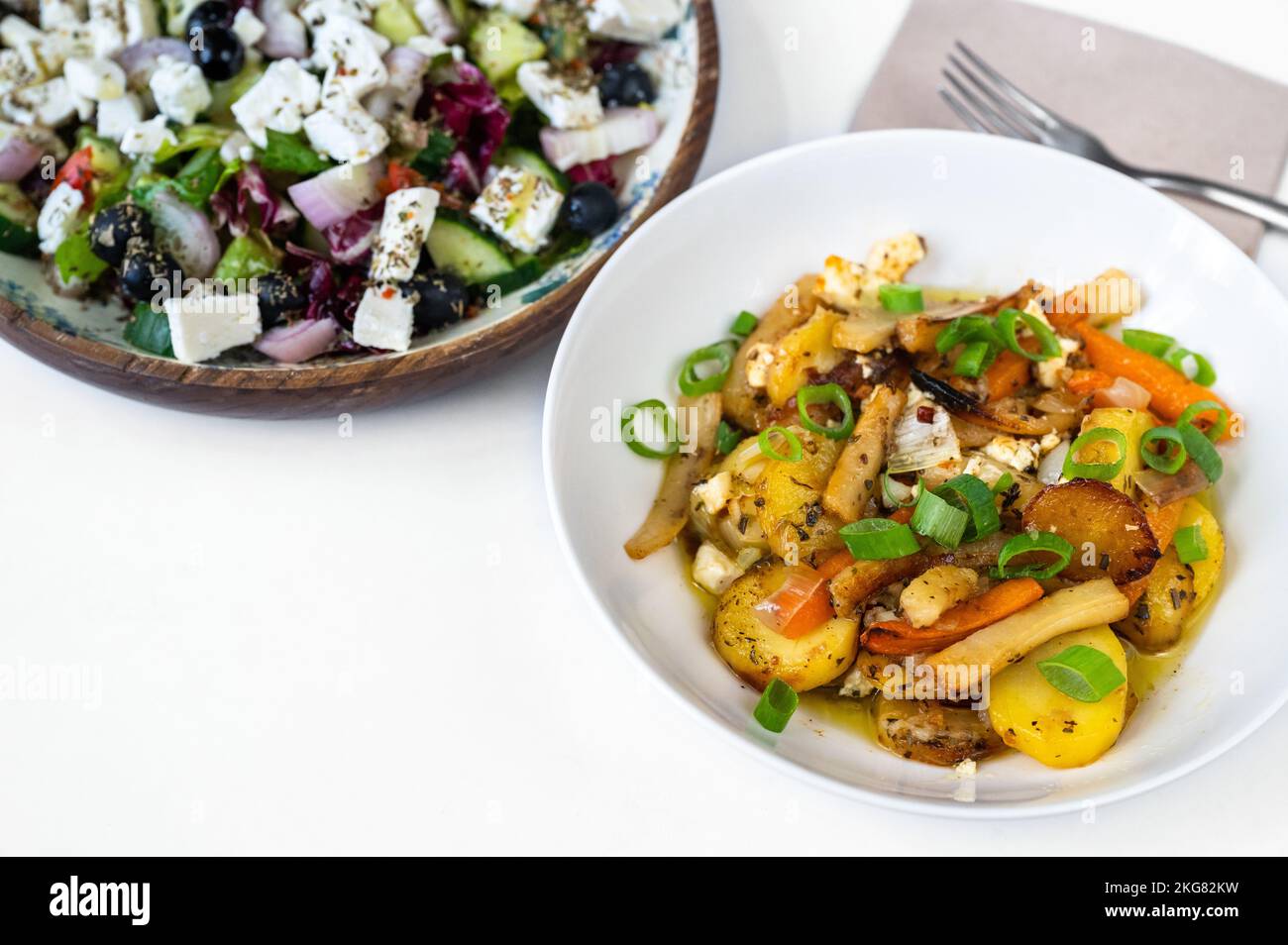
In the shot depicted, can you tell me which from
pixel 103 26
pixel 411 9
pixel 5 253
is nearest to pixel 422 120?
pixel 411 9

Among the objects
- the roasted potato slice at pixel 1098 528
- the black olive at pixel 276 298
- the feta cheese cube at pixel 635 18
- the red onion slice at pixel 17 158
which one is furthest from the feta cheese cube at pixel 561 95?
the roasted potato slice at pixel 1098 528

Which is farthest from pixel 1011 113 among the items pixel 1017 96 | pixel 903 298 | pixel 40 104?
pixel 40 104

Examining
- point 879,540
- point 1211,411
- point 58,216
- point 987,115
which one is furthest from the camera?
point 987,115

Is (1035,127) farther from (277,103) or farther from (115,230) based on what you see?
(115,230)

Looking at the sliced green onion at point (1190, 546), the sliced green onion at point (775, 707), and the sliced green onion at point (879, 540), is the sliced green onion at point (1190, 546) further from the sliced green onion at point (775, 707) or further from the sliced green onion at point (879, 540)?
the sliced green onion at point (775, 707)

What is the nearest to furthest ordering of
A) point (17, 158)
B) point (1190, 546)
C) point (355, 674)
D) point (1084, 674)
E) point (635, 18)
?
point (1084, 674) → point (1190, 546) → point (355, 674) → point (17, 158) → point (635, 18)
